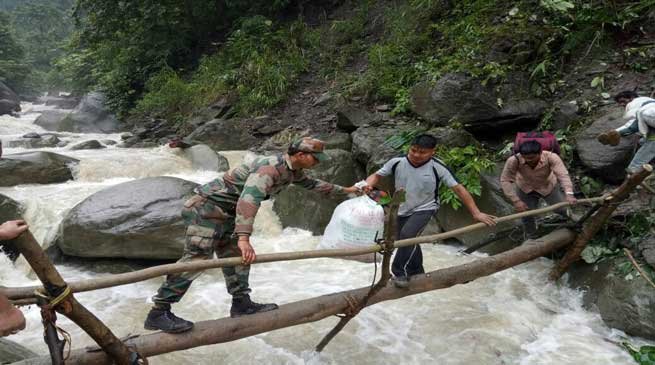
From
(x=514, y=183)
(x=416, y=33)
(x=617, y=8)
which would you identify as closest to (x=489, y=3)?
(x=416, y=33)

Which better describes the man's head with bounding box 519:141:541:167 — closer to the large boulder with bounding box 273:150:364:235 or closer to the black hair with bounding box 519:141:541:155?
the black hair with bounding box 519:141:541:155

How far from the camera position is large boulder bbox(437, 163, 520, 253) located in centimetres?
586

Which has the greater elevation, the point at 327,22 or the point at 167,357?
the point at 327,22

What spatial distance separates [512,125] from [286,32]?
362 inches

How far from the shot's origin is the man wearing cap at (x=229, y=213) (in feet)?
9.43

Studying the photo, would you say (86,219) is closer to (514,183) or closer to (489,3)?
(514,183)

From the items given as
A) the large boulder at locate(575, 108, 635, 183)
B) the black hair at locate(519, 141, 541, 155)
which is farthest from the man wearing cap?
the large boulder at locate(575, 108, 635, 183)

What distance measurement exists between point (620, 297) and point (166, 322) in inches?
164

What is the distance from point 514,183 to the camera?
512cm

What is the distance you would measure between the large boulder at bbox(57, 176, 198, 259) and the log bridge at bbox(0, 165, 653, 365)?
2862mm

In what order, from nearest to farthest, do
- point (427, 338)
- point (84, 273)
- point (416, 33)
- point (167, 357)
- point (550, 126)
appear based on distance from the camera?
point (167, 357)
point (427, 338)
point (84, 273)
point (550, 126)
point (416, 33)

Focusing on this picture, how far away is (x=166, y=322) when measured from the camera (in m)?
2.89

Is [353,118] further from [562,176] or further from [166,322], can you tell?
[166,322]

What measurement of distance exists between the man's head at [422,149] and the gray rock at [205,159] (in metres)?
6.03
